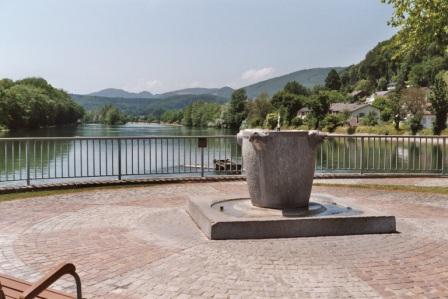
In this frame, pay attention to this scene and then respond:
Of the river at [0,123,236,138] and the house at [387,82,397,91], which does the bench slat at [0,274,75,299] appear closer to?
the river at [0,123,236,138]

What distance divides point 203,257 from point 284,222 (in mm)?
1576

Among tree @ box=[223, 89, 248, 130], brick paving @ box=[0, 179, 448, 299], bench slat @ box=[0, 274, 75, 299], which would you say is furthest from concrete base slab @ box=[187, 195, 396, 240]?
tree @ box=[223, 89, 248, 130]

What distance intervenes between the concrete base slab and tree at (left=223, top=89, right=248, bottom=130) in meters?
126

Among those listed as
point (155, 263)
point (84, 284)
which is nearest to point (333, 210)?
point (155, 263)

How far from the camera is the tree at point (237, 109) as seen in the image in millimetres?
135000

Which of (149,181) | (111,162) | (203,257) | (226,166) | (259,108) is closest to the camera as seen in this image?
(203,257)

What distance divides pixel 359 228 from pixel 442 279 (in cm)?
212

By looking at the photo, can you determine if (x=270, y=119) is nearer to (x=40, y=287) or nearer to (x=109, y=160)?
(x=40, y=287)

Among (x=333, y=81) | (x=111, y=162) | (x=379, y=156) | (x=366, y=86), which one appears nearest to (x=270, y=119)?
(x=379, y=156)

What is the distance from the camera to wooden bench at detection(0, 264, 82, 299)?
9.80ft

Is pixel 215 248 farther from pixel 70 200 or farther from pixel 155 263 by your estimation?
pixel 70 200

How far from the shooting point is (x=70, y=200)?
412 inches

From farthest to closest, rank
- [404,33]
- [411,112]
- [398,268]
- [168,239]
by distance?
[411,112] < [404,33] < [168,239] < [398,268]

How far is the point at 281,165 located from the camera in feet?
25.2
